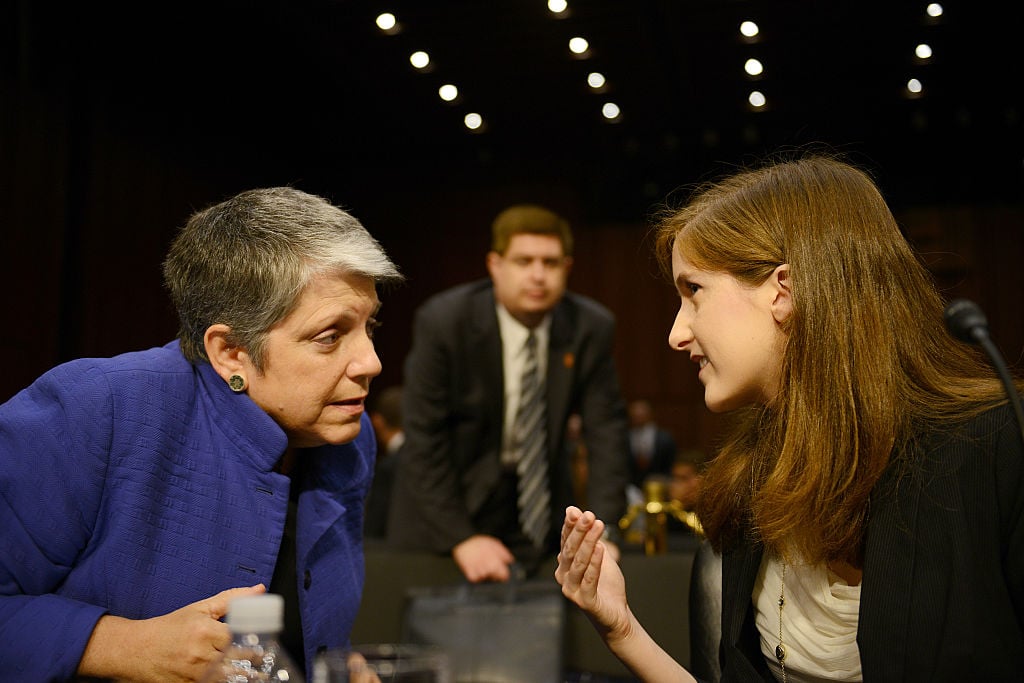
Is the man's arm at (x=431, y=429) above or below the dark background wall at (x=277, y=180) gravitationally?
below

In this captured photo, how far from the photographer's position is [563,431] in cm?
340

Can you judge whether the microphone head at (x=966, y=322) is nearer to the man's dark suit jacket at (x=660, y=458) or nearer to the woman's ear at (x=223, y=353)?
the woman's ear at (x=223, y=353)

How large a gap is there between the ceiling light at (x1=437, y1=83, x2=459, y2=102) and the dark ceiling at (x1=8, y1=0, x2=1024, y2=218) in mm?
47

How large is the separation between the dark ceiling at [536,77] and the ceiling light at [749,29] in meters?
0.06

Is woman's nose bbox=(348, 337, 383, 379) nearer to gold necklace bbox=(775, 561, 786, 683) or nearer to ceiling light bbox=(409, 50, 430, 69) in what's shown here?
gold necklace bbox=(775, 561, 786, 683)

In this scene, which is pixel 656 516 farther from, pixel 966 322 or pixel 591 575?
pixel 966 322

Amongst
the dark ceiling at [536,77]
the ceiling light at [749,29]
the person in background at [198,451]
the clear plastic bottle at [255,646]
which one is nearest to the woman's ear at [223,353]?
the person in background at [198,451]

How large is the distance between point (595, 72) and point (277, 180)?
2.74 metres

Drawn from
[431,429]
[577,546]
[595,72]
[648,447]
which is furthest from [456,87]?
[648,447]

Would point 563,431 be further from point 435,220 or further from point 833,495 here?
point 435,220

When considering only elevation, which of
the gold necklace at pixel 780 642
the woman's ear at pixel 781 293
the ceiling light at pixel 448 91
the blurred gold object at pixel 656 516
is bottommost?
the blurred gold object at pixel 656 516

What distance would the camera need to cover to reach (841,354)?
134 cm

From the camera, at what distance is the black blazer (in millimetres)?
1221

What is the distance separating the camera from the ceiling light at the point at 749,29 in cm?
363
